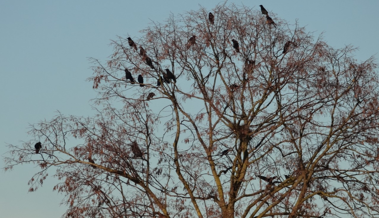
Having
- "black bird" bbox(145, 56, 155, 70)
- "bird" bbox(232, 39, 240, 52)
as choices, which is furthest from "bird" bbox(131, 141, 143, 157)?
"bird" bbox(232, 39, 240, 52)

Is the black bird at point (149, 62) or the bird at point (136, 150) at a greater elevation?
the black bird at point (149, 62)

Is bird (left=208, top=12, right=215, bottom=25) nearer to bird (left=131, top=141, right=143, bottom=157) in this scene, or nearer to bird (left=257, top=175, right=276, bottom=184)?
bird (left=131, top=141, right=143, bottom=157)

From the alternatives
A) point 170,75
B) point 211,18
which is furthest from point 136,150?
point 211,18

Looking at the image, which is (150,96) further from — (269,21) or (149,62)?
(269,21)

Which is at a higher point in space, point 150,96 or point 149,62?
point 149,62

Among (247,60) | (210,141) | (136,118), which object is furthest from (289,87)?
(136,118)

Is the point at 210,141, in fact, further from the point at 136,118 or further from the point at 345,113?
the point at 345,113

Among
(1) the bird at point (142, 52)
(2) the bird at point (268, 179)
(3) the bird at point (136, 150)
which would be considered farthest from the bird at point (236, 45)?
(3) the bird at point (136, 150)

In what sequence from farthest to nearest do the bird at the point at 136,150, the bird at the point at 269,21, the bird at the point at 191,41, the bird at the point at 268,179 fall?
the bird at the point at 269,21 < the bird at the point at 191,41 < the bird at the point at 136,150 < the bird at the point at 268,179

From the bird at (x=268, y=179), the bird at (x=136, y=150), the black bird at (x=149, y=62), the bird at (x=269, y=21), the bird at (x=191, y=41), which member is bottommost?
the bird at (x=268, y=179)

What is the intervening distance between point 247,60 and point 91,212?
16.1ft

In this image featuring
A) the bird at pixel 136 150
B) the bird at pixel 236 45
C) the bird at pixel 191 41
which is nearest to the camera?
the bird at pixel 136 150

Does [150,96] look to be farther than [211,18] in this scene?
No

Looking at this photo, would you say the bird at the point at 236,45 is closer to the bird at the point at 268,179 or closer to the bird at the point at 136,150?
the bird at the point at 268,179
